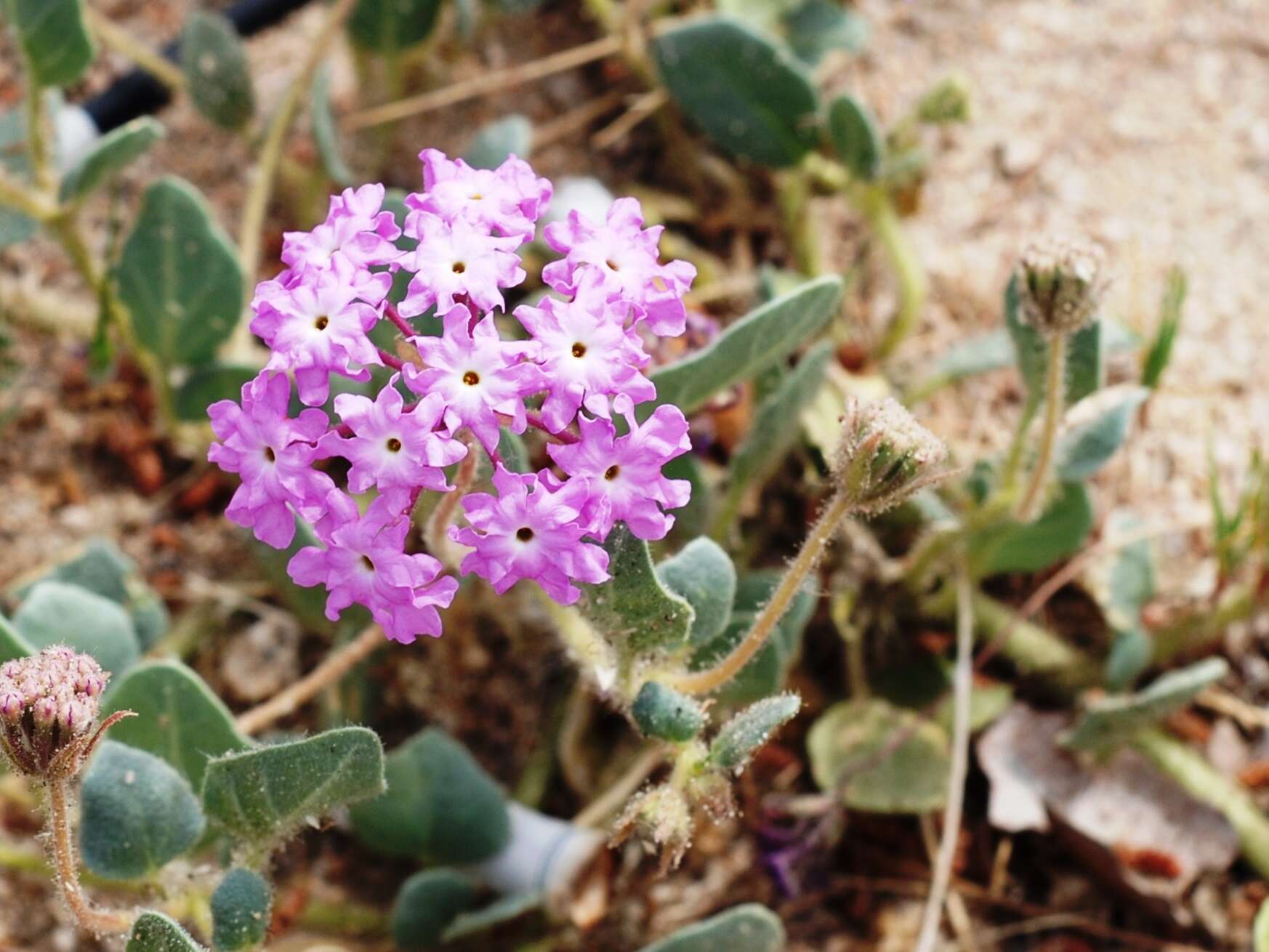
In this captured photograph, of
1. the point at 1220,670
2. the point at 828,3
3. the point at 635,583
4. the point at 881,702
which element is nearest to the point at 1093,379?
the point at 1220,670

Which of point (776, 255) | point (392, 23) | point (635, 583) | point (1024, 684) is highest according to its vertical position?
point (392, 23)

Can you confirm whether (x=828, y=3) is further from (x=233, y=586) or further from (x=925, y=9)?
(x=233, y=586)

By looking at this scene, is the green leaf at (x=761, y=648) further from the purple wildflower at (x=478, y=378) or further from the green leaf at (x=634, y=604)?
the purple wildflower at (x=478, y=378)

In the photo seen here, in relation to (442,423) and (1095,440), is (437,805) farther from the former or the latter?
(1095,440)

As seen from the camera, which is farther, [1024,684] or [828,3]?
[828,3]

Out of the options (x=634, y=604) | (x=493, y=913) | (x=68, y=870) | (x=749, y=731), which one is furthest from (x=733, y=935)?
(x=68, y=870)

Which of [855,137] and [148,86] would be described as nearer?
[855,137]
